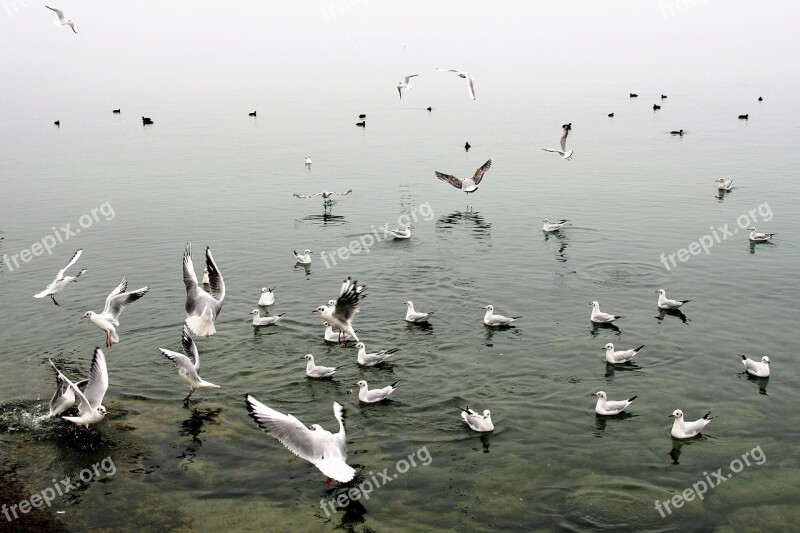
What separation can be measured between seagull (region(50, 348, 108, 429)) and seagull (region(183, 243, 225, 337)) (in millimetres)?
A: 2521

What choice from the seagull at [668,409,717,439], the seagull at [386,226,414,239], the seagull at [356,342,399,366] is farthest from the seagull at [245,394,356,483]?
the seagull at [386,226,414,239]

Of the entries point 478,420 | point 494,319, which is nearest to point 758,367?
point 494,319

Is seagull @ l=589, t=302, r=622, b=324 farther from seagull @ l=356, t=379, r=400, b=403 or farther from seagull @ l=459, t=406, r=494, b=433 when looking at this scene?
seagull @ l=356, t=379, r=400, b=403

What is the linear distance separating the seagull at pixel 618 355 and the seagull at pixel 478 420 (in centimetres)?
483

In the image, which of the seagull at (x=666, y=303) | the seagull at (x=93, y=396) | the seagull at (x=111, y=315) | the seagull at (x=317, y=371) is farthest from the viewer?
the seagull at (x=666, y=303)

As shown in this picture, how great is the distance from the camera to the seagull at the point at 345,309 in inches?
746

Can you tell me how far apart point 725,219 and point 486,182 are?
52.7ft

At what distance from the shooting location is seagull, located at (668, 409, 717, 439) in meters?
16.0

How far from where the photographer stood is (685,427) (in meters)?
16.0

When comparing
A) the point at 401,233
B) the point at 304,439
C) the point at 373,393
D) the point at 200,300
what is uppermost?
the point at 200,300

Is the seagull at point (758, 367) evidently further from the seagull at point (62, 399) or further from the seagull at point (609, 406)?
the seagull at point (62, 399)

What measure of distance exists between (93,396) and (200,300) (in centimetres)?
362

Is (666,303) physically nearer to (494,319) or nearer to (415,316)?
(494,319)

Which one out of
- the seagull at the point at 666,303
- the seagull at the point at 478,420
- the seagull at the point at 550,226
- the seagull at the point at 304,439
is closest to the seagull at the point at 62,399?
the seagull at the point at 304,439
